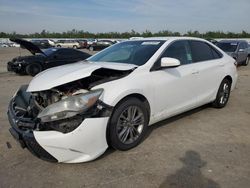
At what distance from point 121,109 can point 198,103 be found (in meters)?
2.13

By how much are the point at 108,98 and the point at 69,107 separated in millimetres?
497

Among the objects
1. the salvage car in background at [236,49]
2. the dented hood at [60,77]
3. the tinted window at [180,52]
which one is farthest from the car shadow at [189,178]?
the salvage car in background at [236,49]

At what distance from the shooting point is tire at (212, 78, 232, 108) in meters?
5.97

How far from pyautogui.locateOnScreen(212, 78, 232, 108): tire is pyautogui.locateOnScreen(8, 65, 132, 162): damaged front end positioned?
293 cm

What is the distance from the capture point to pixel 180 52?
16.2ft

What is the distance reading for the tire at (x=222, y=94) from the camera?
235 inches

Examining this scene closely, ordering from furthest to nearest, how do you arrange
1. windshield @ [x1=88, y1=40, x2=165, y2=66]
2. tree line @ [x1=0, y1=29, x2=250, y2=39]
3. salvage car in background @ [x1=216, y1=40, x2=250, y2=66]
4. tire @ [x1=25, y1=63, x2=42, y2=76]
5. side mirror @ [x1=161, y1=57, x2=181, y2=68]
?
tree line @ [x1=0, y1=29, x2=250, y2=39], salvage car in background @ [x1=216, y1=40, x2=250, y2=66], tire @ [x1=25, y1=63, x2=42, y2=76], windshield @ [x1=88, y1=40, x2=165, y2=66], side mirror @ [x1=161, y1=57, x2=181, y2=68]

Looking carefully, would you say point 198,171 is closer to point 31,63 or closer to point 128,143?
point 128,143

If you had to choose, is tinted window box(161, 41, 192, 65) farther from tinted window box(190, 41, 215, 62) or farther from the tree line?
the tree line

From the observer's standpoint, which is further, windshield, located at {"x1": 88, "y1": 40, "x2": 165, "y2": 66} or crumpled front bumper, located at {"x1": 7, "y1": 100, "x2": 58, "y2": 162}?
windshield, located at {"x1": 88, "y1": 40, "x2": 165, "y2": 66}

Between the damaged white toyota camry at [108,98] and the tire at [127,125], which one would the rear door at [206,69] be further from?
the tire at [127,125]

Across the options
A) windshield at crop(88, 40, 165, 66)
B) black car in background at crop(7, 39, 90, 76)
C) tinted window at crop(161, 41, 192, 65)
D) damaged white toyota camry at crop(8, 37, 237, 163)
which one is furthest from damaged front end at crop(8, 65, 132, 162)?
black car in background at crop(7, 39, 90, 76)

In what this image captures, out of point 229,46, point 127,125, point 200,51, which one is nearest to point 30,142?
point 127,125

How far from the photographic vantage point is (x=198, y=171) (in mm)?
3385
